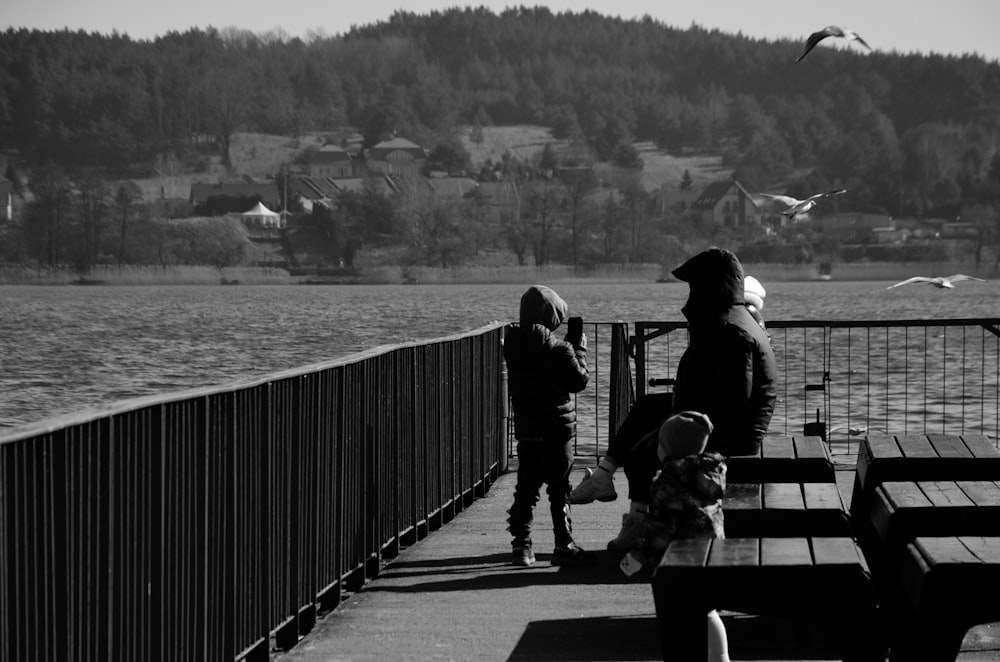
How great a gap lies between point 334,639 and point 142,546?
2026 mm

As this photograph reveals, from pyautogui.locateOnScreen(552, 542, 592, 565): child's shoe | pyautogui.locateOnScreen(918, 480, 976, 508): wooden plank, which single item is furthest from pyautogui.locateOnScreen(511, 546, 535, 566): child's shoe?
pyautogui.locateOnScreen(918, 480, 976, 508): wooden plank

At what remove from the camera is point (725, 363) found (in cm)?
682

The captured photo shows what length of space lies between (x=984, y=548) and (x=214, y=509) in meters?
2.46

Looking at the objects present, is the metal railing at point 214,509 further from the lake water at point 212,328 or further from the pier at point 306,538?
the lake water at point 212,328

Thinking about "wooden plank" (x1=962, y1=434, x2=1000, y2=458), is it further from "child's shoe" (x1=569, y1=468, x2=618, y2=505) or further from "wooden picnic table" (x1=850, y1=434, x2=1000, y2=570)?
"child's shoe" (x1=569, y1=468, x2=618, y2=505)

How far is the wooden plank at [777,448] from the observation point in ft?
22.4

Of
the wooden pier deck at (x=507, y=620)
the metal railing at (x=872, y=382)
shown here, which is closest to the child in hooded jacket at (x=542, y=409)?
the wooden pier deck at (x=507, y=620)

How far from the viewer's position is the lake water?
4406 cm

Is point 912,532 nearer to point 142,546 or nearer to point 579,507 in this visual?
point 142,546

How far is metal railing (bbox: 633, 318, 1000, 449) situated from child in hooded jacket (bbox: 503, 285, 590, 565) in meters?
2.94

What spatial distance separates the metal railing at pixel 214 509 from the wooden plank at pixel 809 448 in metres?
2.02

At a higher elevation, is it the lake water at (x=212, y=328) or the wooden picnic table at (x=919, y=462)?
the wooden picnic table at (x=919, y=462)

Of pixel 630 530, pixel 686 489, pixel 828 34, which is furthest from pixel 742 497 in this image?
pixel 828 34

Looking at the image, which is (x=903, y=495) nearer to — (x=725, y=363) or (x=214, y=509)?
(x=725, y=363)
